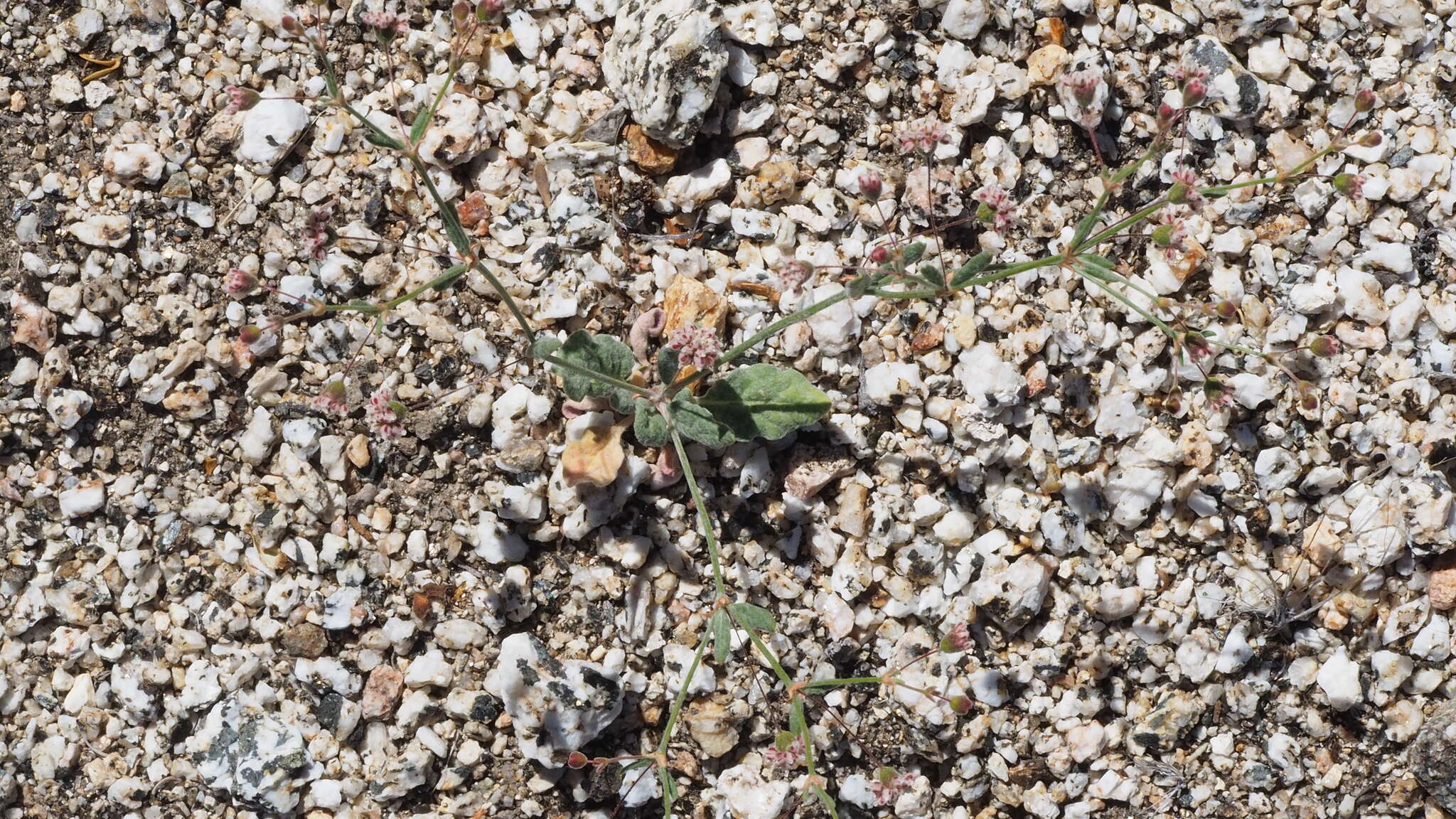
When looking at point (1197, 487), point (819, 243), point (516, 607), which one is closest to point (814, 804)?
point (516, 607)

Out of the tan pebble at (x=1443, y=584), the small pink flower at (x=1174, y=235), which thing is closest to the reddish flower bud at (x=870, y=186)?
the small pink flower at (x=1174, y=235)

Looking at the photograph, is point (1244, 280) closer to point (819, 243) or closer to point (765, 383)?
point (819, 243)

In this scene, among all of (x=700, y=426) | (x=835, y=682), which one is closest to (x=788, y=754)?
(x=835, y=682)

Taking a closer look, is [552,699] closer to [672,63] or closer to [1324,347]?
[672,63]

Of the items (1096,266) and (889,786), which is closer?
(1096,266)

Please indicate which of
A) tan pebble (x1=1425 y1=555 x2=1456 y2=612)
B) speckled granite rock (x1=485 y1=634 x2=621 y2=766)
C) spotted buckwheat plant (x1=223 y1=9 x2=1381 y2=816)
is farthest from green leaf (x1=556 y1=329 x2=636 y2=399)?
tan pebble (x1=1425 y1=555 x2=1456 y2=612)

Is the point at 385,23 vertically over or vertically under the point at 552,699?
over

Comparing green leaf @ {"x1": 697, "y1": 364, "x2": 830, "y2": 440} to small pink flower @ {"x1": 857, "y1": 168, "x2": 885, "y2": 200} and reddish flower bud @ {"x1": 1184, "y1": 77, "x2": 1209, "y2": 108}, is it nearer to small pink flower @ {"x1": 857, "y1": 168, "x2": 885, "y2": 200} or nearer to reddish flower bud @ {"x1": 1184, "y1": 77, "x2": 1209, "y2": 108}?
small pink flower @ {"x1": 857, "y1": 168, "x2": 885, "y2": 200}
